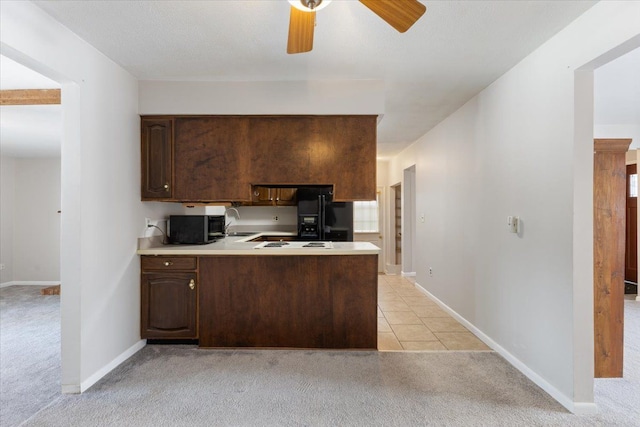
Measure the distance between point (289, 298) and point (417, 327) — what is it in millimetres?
1582

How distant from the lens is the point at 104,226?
2658mm

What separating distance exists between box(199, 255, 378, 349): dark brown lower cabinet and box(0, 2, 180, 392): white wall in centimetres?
73

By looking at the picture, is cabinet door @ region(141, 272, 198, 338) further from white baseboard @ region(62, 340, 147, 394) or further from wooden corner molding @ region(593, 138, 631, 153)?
wooden corner molding @ region(593, 138, 631, 153)

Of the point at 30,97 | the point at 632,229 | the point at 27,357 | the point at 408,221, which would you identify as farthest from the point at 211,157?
the point at 632,229

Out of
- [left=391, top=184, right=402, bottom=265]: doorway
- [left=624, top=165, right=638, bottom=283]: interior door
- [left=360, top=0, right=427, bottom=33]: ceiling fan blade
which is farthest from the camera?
[left=391, top=184, right=402, bottom=265]: doorway

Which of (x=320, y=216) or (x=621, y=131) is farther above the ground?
(x=621, y=131)

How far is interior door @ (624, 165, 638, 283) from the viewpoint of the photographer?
577 centimetres

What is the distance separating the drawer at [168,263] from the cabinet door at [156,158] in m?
0.57

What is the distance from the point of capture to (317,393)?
7.74ft

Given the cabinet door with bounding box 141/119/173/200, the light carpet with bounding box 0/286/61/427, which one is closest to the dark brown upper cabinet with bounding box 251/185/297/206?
the cabinet door with bounding box 141/119/173/200

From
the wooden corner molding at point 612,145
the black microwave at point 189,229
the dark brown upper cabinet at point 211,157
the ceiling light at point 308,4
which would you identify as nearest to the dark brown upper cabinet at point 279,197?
the black microwave at point 189,229

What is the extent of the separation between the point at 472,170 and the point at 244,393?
117 inches

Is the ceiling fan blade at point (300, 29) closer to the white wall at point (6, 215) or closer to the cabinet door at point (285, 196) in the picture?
the cabinet door at point (285, 196)

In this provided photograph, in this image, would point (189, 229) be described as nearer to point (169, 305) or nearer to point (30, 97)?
point (169, 305)
